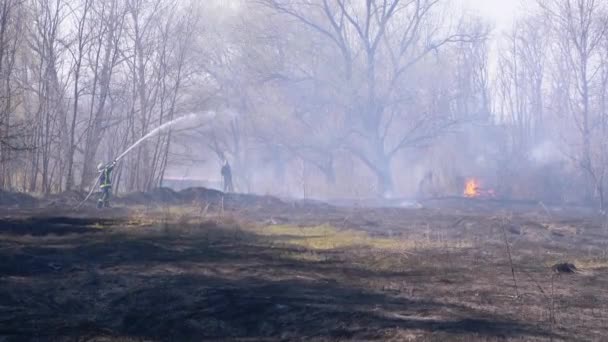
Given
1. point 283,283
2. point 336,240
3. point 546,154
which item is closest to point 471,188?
point 546,154

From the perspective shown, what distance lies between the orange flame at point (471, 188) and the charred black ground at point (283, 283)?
2032cm

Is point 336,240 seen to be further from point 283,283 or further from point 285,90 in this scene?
point 285,90

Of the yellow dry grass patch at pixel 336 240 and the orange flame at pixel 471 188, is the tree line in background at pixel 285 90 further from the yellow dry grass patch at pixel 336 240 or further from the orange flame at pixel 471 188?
the yellow dry grass patch at pixel 336 240

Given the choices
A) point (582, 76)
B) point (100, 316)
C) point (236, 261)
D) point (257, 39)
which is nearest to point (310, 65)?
→ point (257, 39)

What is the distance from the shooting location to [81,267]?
451 inches

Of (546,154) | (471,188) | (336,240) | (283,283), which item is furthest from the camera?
(546,154)

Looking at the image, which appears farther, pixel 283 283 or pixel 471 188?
pixel 471 188

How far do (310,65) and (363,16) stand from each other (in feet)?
17.3

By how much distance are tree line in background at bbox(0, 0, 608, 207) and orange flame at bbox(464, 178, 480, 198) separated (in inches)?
78.0

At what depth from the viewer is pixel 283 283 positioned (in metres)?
10.5

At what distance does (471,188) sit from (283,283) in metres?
31.4

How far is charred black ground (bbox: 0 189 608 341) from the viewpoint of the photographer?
26.0 ft

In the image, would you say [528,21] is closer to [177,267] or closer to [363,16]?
[363,16]

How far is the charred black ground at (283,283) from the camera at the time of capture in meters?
7.92
